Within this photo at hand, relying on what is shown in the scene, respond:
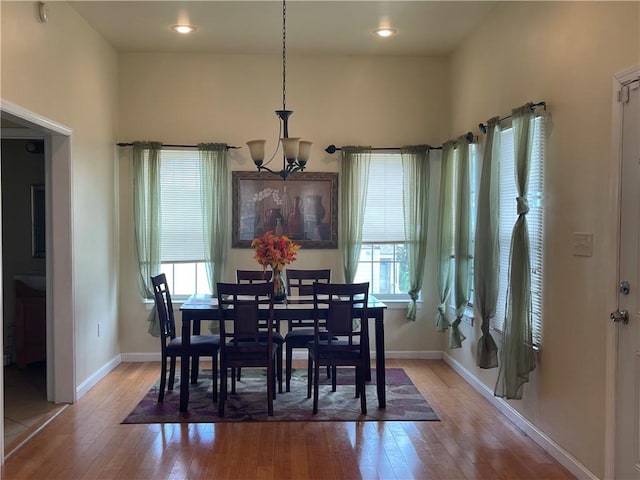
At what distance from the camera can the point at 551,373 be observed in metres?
3.43

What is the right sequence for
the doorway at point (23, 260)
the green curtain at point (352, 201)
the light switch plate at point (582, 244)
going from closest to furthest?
the light switch plate at point (582, 244) → the doorway at point (23, 260) → the green curtain at point (352, 201)

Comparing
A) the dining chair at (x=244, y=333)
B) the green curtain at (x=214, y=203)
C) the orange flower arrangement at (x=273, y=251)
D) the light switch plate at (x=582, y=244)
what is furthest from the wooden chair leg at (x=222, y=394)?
the light switch plate at (x=582, y=244)

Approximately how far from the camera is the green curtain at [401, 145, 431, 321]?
18.5ft

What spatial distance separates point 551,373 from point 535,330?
316mm

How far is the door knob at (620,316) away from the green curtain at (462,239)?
81.8 inches

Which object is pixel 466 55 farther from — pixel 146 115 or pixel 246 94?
pixel 146 115

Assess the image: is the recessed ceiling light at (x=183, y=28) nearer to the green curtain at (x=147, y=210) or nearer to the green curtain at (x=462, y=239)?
the green curtain at (x=147, y=210)

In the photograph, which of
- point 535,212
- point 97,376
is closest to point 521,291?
point 535,212

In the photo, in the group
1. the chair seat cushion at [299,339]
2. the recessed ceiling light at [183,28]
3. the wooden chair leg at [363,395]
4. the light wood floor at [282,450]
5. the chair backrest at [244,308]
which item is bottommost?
→ the light wood floor at [282,450]

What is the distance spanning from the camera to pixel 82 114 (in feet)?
15.0

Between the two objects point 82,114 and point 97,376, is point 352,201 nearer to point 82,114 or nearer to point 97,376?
point 82,114

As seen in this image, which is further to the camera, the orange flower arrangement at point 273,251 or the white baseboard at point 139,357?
the white baseboard at point 139,357

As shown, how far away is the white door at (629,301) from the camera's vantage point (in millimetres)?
2639

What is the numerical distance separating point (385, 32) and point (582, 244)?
9.25ft
